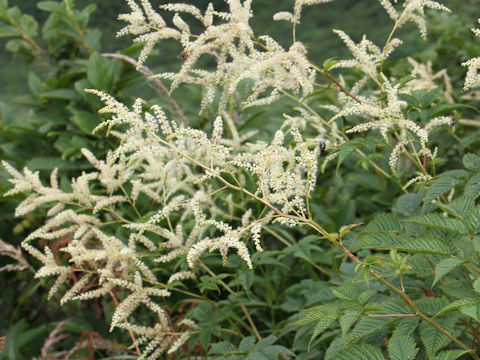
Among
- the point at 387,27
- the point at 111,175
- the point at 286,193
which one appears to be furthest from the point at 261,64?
the point at 387,27

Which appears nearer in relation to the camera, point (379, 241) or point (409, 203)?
point (379, 241)

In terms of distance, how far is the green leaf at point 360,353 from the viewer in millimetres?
1491

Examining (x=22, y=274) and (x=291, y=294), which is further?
(x=22, y=274)

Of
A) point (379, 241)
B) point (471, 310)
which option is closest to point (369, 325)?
point (379, 241)

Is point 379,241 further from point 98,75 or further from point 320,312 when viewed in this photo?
point 98,75

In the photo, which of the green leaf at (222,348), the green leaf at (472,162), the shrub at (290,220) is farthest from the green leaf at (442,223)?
the green leaf at (222,348)

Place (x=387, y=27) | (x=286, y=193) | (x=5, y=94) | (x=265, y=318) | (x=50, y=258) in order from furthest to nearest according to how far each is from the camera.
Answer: (x=5, y=94), (x=387, y=27), (x=265, y=318), (x=50, y=258), (x=286, y=193)

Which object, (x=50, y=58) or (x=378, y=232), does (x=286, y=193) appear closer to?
(x=378, y=232)

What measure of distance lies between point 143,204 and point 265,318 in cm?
84

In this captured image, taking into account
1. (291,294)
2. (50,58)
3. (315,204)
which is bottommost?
(291,294)

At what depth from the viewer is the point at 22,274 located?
3.35 metres

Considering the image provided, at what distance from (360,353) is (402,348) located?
0.11 m

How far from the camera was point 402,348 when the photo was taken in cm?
147

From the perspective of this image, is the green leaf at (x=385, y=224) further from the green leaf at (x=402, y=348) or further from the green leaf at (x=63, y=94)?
the green leaf at (x=63, y=94)
